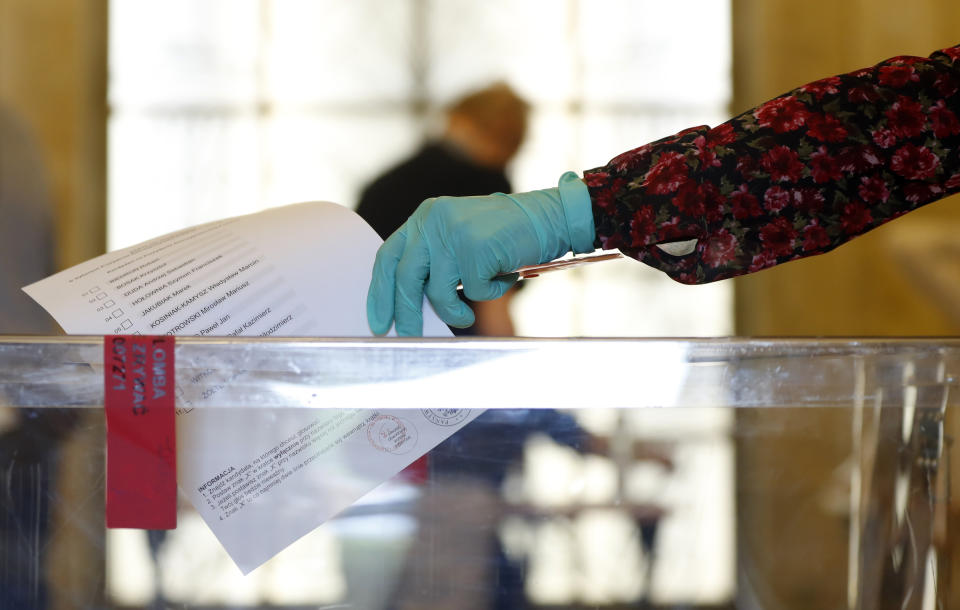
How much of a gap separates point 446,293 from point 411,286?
0.20ft

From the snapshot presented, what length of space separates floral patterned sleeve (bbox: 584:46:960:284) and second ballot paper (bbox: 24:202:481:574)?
268 mm

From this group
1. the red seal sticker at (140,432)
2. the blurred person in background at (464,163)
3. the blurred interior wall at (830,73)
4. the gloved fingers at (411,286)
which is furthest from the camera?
the blurred interior wall at (830,73)

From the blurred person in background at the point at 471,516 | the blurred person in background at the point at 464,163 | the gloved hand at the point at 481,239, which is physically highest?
the blurred person in background at the point at 464,163

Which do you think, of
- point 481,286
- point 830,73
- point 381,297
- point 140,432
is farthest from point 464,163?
point 140,432

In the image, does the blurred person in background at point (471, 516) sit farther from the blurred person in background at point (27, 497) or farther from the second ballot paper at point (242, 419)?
the blurred person in background at point (27, 497)

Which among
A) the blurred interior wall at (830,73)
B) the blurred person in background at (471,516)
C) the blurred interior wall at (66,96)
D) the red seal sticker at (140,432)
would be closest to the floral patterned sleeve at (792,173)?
the blurred person in background at (471,516)

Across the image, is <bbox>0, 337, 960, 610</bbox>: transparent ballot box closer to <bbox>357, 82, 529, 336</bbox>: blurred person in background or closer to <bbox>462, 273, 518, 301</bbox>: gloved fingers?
<bbox>462, 273, 518, 301</bbox>: gloved fingers

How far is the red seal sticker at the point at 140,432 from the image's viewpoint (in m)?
0.44

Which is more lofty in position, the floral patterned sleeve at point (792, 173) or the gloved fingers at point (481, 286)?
the floral patterned sleeve at point (792, 173)

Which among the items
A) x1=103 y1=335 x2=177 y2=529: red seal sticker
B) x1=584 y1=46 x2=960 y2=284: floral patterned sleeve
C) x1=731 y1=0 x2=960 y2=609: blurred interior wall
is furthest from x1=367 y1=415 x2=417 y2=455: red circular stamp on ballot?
x1=731 y1=0 x2=960 y2=609: blurred interior wall

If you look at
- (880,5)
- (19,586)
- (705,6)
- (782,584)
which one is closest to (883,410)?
(782,584)

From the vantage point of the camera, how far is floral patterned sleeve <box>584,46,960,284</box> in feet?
2.06

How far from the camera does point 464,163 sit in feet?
7.36

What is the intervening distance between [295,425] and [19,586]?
20 cm
